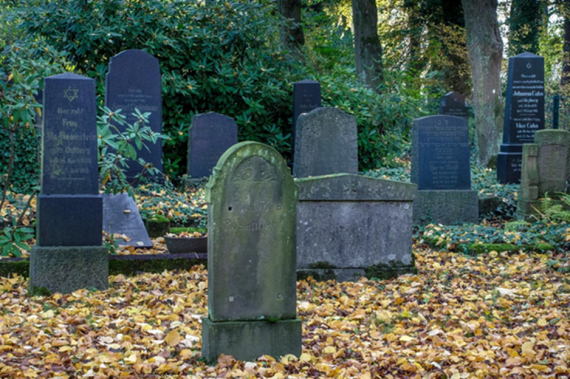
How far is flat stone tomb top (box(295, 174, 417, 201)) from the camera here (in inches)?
304

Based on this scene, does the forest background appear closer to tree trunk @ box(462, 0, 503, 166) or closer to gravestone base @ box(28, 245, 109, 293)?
tree trunk @ box(462, 0, 503, 166)

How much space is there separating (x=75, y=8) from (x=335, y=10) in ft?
56.2

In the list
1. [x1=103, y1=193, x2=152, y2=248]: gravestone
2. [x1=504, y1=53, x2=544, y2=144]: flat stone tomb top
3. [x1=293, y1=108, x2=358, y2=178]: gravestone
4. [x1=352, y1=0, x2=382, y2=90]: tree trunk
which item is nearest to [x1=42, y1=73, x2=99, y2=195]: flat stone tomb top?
[x1=103, y1=193, x2=152, y2=248]: gravestone

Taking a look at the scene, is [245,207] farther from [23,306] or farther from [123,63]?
[123,63]

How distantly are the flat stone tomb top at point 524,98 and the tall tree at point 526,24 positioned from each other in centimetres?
1148

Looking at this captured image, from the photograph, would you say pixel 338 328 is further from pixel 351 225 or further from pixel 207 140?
pixel 207 140

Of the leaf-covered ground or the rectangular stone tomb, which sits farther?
the rectangular stone tomb

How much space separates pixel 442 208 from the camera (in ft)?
37.7

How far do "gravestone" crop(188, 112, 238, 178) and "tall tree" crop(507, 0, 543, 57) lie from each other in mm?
15698

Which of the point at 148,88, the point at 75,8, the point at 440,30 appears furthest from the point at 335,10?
the point at 148,88

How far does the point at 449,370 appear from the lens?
189 inches

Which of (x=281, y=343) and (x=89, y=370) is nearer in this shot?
(x=89, y=370)

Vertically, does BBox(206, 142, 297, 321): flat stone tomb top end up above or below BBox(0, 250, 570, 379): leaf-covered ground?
above

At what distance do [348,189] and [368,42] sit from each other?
14891 millimetres
